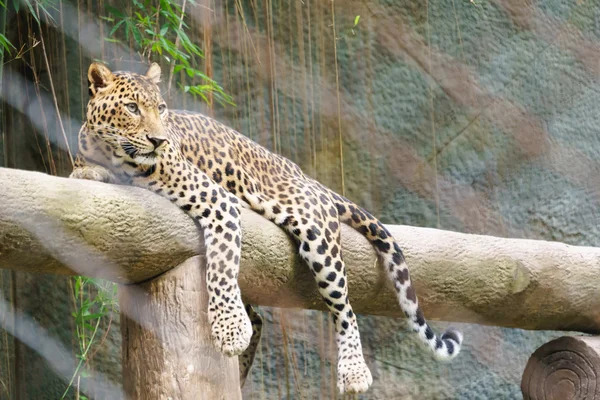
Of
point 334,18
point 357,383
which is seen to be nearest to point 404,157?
point 334,18

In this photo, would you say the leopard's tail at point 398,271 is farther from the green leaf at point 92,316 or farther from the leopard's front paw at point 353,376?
the green leaf at point 92,316

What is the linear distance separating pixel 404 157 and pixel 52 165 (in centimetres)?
204

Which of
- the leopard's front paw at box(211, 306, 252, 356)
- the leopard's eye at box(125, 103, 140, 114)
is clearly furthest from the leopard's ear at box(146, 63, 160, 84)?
the leopard's front paw at box(211, 306, 252, 356)

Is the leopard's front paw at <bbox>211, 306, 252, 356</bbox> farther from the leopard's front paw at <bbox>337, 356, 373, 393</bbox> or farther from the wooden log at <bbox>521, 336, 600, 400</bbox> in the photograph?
the wooden log at <bbox>521, 336, 600, 400</bbox>

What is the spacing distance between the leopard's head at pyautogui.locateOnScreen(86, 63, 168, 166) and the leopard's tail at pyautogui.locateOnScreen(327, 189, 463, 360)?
2.97ft

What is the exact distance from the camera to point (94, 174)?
301 centimetres

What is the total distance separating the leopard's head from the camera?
2.99m

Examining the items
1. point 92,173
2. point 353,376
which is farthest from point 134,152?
point 353,376

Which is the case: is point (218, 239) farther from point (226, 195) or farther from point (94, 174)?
point (94, 174)

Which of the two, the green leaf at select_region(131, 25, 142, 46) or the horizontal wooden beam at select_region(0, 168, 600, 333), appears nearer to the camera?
the horizontal wooden beam at select_region(0, 168, 600, 333)

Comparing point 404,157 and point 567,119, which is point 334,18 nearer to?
point 404,157

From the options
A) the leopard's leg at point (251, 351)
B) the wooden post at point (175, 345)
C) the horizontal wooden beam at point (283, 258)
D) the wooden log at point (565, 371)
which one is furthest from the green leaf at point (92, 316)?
the wooden log at point (565, 371)

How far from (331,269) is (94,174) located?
0.90 m

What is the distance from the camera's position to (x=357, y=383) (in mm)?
3281
